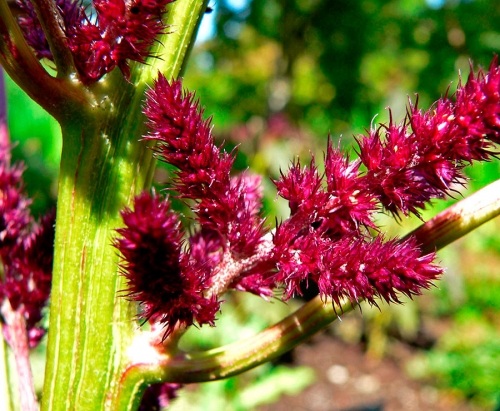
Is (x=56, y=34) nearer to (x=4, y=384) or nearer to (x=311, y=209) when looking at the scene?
(x=311, y=209)

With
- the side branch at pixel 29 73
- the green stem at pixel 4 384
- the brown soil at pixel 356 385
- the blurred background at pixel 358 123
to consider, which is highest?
the side branch at pixel 29 73

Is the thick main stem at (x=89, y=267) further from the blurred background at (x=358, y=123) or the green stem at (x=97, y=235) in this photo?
the blurred background at (x=358, y=123)

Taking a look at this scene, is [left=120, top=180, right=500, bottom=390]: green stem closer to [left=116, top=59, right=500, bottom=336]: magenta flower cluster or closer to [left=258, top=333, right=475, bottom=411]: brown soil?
[left=116, top=59, right=500, bottom=336]: magenta flower cluster

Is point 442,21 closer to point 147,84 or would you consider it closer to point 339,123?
point 339,123

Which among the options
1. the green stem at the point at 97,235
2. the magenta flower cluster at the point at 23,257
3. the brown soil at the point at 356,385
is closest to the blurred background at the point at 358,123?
the brown soil at the point at 356,385

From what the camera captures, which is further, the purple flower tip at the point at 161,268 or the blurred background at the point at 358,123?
the blurred background at the point at 358,123

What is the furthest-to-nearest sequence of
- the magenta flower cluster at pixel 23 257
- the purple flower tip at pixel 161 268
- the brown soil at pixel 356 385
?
the brown soil at pixel 356 385
the magenta flower cluster at pixel 23 257
the purple flower tip at pixel 161 268

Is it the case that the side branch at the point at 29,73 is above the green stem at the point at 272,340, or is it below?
above

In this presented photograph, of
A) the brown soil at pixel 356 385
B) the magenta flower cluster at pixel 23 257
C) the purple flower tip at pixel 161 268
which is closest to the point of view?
the purple flower tip at pixel 161 268
